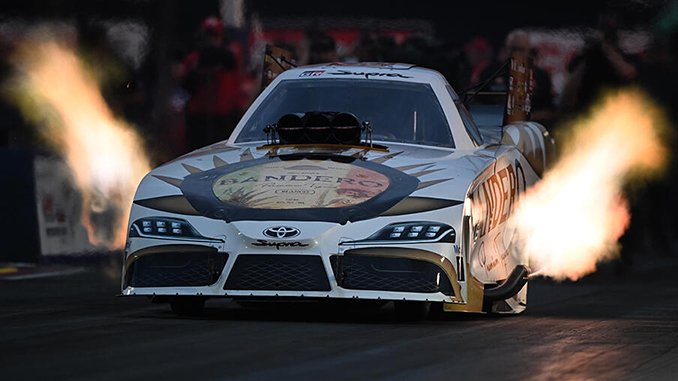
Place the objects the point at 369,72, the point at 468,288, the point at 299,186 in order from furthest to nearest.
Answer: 1. the point at 369,72
2. the point at 299,186
3. the point at 468,288

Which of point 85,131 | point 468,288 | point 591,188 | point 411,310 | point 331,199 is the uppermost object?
point 331,199

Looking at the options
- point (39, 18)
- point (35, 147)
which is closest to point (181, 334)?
point (35, 147)

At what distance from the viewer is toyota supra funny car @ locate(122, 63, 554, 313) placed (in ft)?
25.7

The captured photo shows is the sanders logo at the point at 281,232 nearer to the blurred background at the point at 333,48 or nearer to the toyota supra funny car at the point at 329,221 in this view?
the toyota supra funny car at the point at 329,221

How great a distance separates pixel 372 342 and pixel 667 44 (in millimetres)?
9670

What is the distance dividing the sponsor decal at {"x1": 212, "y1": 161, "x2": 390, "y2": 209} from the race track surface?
671 mm

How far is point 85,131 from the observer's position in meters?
15.0

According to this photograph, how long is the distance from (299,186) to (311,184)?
0.07m

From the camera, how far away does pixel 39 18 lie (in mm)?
15648

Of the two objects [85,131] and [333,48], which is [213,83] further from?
[85,131]

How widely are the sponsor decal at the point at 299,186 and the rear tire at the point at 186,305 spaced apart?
0.71 metres

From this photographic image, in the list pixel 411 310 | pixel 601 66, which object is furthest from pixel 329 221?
pixel 601 66

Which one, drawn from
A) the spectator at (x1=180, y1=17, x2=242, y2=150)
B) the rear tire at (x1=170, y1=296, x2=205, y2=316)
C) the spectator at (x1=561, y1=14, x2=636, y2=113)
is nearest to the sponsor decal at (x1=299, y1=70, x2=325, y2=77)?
the rear tire at (x1=170, y1=296, x2=205, y2=316)

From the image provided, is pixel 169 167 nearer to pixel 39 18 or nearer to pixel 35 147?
pixel 35 147
